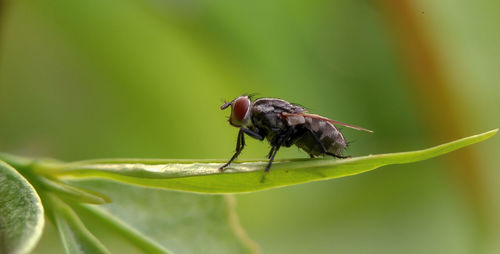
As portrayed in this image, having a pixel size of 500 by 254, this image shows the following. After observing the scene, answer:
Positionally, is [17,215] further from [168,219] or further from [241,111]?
[241,111]

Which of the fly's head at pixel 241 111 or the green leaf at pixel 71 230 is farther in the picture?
the fly's head at pixel 241 111

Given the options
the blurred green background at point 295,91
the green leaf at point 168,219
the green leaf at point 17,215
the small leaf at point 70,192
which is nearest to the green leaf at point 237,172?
the small leaf at point 70,192

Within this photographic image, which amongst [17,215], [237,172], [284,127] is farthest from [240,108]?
[17,215]

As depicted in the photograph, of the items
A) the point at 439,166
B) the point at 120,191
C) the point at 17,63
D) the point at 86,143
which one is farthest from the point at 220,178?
the point at 439,166

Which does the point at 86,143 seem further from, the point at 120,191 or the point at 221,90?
the point at 120,191

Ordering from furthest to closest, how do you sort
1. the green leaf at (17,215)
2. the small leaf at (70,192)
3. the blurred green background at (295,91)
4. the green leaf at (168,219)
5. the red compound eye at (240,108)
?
the blurred green background at (295,91) → the red compound eye at (240,108) → the green leaf at (168,219) → the small leaf at (70,192) → the green leaf at (17,215)

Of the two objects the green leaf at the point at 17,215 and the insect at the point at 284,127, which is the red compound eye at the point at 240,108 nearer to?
the insect at the point at 284,127
